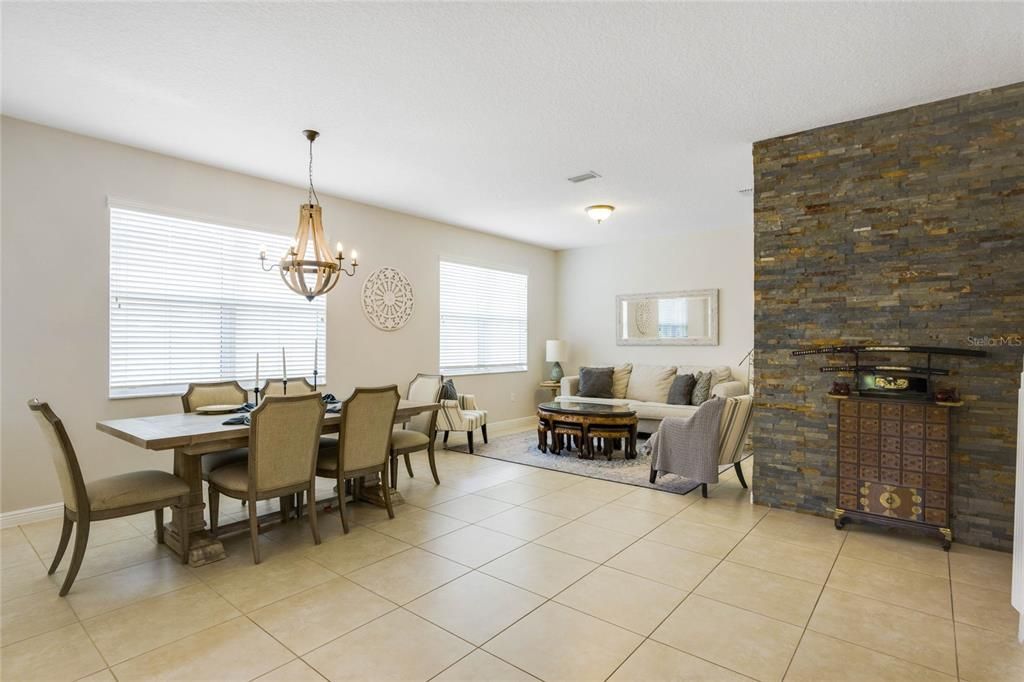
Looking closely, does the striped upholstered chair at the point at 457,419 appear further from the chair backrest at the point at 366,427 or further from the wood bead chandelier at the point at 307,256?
the wood bead chandelier at the point at 307,256

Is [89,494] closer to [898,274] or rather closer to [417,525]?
[417,525]

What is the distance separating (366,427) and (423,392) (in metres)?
2.20

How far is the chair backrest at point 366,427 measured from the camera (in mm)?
3393

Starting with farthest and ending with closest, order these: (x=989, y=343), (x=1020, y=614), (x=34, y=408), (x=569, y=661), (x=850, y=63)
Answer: (x=989, y=343), (x=850, y=63), (x=34, y=408), (x=1020, y=614), (x=569, y=661)

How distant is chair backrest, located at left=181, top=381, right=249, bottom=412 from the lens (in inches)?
152

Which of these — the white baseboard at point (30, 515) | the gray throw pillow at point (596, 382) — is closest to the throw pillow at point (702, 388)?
the gray throw pillow at point (596, 382)

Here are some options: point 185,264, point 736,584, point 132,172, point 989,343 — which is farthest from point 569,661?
point 132,172

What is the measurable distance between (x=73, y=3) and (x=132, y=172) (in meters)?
2.00

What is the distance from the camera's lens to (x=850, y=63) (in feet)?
9.29

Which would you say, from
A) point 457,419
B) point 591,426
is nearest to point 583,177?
point 591,426

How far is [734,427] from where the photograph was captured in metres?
4.18

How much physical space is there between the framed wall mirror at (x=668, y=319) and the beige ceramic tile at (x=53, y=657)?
6536mm

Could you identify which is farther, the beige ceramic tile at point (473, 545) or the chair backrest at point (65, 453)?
the beige ceramic tile at point (473, 545)

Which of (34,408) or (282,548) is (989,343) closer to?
(282,548)
